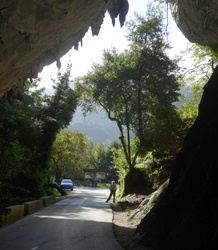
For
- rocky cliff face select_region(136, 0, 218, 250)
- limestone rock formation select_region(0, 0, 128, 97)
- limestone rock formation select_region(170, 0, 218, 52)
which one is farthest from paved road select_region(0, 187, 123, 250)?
limestone rock formation select_region(170, 0, 218, 52)

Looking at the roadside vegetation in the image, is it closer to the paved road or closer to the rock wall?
the paved road

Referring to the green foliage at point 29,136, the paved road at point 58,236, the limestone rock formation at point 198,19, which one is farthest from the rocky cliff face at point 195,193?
the green foliage at point 29,136

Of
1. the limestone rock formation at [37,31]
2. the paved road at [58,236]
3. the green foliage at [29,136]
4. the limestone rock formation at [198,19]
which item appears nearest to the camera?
the limestone rock formation at [37,31]

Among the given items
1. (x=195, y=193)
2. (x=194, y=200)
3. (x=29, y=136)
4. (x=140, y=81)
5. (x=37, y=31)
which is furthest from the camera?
(x=29, y=136)

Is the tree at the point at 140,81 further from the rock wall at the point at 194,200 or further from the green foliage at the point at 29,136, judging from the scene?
the rock wall at the point at 194,200

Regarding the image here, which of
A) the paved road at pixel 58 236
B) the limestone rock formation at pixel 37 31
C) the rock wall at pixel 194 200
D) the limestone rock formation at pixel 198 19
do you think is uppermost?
the limestone rock formation at pixel 198 19

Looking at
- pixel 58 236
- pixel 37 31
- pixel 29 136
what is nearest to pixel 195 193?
pixel 58 236

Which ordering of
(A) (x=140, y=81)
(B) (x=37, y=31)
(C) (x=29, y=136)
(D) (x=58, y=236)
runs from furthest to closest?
1. (C) (x=29, y=136)
2. (A) (x=140, y=81)
3. (D) (x=58, y=236)
4. (B) (x=37, y=31)

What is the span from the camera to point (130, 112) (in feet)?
72.9

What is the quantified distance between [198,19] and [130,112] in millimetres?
11406

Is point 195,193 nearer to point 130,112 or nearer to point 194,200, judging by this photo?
point 194,200

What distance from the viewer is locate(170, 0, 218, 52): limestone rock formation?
1086cm

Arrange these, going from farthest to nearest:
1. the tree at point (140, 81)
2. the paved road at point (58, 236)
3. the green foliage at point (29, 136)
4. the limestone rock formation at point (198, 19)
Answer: the tree at point (140, 81), the green foliage at point (29, 136), the limestone rock formation at point (198, 19), the paved road at point (58, 236)

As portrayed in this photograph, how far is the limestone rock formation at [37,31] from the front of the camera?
5.49 m
